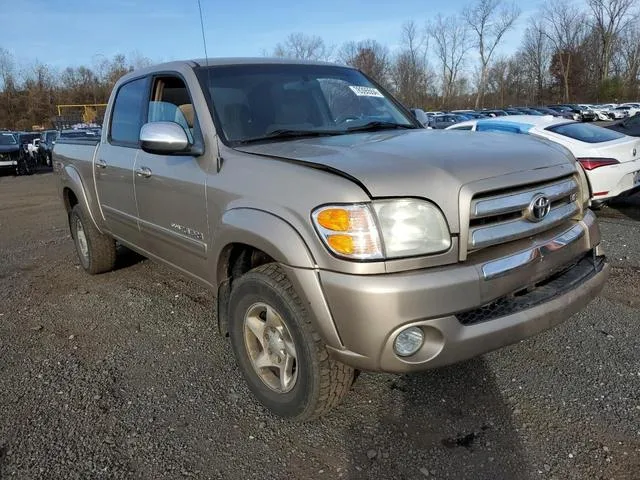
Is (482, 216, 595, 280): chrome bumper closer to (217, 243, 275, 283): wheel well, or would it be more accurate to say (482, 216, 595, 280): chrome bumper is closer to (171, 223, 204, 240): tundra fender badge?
(217, 243, 275, 283): wheel well

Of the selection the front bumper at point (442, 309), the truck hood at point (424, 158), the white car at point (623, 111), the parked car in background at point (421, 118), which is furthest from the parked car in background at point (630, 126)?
the white car at point (623, 111)

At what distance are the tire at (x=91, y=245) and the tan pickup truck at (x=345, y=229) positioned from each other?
1786 millimetres

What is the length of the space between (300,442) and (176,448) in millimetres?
614

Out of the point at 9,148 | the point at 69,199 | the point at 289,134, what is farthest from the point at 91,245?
the point at 9,148

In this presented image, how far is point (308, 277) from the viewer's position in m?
2.34

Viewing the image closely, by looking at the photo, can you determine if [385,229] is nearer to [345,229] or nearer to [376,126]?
[345,229]

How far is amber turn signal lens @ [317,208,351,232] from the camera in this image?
7.41 ft

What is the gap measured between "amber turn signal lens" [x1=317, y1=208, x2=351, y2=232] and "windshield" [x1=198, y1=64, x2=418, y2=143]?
1.03 meters

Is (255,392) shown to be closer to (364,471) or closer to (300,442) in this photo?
(300,442)

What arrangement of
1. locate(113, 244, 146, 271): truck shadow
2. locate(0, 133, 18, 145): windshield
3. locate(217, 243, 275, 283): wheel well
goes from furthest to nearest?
locate(0, 133, 18, 145): windshield < locate(113, 244, 146, 271): truck shadow < locate(217, 243, 275, 283): wheel well

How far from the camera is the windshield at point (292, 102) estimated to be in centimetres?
324

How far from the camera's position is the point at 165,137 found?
3.04 metres

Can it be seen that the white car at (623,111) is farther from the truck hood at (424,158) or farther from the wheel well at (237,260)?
the wheel well at (237,260)

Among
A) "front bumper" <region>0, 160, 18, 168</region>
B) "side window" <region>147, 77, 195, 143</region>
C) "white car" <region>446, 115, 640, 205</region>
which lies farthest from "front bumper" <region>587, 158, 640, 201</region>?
"front bumper" <region>0, 160, 18, 168</region>
